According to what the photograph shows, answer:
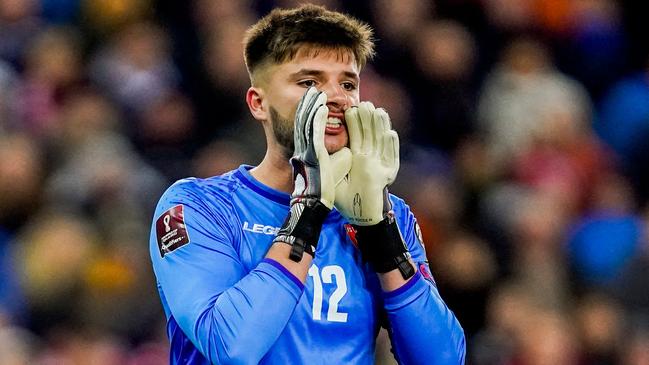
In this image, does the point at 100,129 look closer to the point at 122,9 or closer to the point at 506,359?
the point at 122,9

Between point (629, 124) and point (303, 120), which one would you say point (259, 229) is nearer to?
point (303, 120)

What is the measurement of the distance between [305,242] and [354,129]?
19.1 inches

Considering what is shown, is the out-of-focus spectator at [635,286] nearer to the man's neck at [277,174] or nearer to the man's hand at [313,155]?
the man's neck at [277,174]

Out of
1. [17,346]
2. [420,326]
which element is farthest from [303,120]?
[17,346]

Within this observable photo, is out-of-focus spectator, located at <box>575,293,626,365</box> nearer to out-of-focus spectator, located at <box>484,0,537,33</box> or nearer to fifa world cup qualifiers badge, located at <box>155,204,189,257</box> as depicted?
out-of-focus spectator, located at <box>484,0,537,33</box>

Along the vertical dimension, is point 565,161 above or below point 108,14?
below

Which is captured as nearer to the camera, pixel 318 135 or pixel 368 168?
pixel 318 135

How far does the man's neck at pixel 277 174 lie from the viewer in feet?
14.0

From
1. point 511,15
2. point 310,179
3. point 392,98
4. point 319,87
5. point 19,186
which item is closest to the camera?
point 310,179

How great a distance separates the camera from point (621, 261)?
845 centimetres

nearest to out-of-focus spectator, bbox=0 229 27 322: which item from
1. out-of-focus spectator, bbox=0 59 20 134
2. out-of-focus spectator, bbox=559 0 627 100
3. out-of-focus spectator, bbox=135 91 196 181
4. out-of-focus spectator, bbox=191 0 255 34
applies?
out-of-focus spectator, bbox=0 59 20 134

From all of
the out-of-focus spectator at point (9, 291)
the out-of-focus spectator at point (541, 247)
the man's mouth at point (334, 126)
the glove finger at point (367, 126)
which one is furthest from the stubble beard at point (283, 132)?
the out-of-focus spectator at point (541, 247)

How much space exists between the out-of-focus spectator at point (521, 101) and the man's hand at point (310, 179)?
5.04 meters

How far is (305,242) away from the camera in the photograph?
3.83 metres
